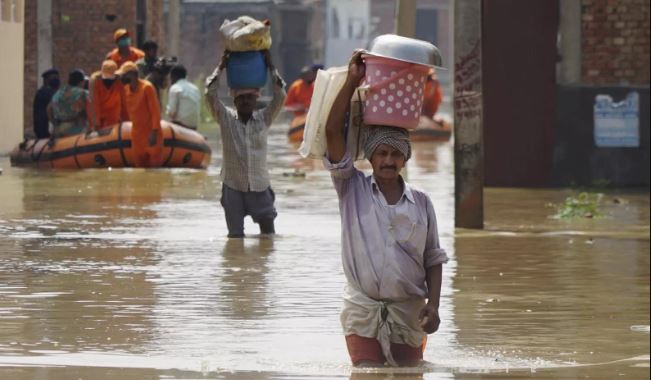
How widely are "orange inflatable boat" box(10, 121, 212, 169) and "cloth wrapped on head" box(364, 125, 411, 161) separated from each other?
16037 mm

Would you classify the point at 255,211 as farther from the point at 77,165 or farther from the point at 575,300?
the point at 77,165

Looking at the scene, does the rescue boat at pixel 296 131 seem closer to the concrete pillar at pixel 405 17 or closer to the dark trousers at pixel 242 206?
the concrete pillar at pixel 405 17

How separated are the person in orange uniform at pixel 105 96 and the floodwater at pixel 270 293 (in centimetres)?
555

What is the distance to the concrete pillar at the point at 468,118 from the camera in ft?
51.5

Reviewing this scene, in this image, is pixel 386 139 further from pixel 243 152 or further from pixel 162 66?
pixel 162 66

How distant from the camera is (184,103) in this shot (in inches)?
1036

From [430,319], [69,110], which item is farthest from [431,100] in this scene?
[430,319]

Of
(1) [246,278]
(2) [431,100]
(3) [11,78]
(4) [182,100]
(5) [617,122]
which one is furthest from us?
(2) [431,100]

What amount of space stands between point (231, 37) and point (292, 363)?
6742mm

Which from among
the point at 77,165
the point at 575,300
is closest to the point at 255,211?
the point at 575,300

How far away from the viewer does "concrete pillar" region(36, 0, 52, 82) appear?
33469mm

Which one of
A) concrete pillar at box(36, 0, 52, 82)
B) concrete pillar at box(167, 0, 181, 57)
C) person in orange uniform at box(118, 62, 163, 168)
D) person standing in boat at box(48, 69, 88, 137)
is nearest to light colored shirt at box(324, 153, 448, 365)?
person in orange uniform at box(118, 62, 163, 168)

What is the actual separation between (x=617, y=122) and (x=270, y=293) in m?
11.1

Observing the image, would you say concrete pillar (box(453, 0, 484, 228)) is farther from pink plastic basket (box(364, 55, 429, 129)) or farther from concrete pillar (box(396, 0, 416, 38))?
pink plastic basket (box(364, 55, 429, 129))
